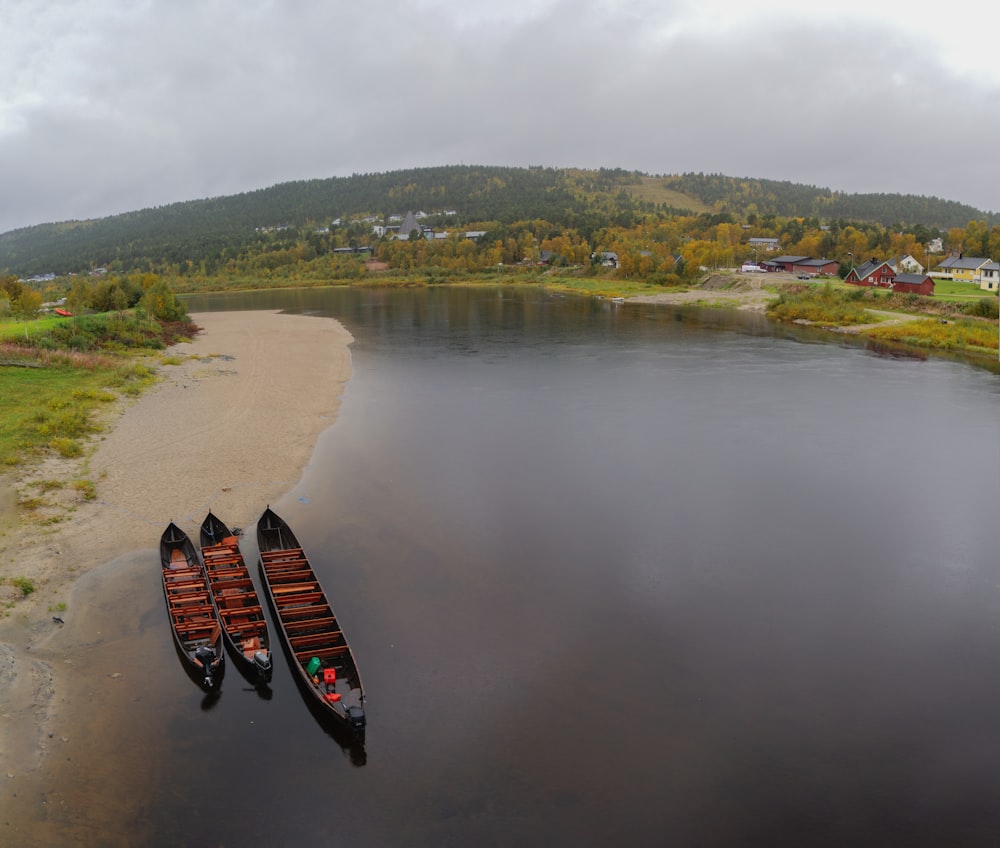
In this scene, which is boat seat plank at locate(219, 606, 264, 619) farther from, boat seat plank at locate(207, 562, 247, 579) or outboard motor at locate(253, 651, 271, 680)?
boat seat plank at locate(207, 562, 247, 579)

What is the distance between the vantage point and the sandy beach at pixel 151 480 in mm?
14938

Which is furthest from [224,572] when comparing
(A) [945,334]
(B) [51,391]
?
(A) [945,334]

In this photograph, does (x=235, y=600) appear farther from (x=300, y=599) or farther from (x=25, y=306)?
(x=25, y=306)

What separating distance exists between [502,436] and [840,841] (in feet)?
74.2

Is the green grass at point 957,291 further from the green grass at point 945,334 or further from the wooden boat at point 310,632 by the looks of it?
the wooden boat at point 310,632

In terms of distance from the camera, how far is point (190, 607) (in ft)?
54.1

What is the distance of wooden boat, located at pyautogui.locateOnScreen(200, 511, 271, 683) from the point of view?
14.9 metres

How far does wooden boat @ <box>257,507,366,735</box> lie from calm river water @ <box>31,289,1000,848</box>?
0.69 meters

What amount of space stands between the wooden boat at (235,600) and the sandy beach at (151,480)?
5.47ft

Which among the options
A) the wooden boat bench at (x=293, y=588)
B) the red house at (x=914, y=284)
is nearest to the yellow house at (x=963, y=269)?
the red house at (x=914, y=284)

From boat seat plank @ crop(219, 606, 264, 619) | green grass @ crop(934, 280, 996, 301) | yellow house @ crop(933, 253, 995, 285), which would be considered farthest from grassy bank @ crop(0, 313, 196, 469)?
yellow house @ crop(933, 253, 995, 285)

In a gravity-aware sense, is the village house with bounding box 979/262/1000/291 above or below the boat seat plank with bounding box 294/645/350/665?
above

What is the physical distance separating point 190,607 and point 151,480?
1043cm

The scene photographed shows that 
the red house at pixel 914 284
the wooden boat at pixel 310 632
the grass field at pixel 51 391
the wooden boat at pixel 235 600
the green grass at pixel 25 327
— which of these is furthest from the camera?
the red house at pixel 914 284
